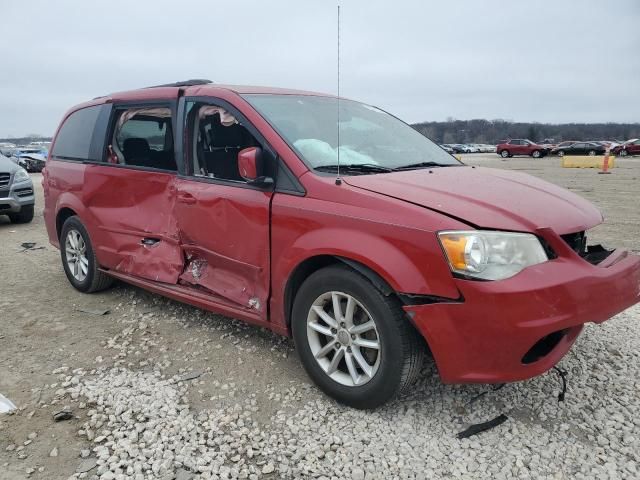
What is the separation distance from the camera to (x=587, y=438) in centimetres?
256

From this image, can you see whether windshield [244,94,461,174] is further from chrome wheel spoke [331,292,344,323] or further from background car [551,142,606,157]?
background car [551,142,606,157]

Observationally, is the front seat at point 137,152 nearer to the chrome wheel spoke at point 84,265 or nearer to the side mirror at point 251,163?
the chrome wheel spoke at point 84,265

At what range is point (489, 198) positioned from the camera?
2771mm

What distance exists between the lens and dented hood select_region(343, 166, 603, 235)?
256cm

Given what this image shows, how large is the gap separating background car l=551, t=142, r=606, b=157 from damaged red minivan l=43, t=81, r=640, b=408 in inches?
1587

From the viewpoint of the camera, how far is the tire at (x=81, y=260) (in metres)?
4.77

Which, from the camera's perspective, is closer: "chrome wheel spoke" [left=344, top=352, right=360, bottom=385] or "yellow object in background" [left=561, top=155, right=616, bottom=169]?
"chrome wheel spoke" [left=344, top=352, right=360, bottom=385]

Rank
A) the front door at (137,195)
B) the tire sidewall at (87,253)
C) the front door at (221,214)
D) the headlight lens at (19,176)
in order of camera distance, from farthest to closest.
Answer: the headlight lens at (19,176)
the tire sidewall at (87,253)
the front door at (137,195)
the front door at (221,214)

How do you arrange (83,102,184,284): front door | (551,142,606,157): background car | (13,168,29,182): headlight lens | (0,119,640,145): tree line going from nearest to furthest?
(83,102,184,284): front door < (13,168,29,182): headlight lens < (551,142,606,157): background car < (0,119,640,145): tree line

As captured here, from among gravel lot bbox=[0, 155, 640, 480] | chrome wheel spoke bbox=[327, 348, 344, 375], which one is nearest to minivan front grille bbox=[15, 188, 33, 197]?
gravel lot bbox=[0, 155, 640, 480]

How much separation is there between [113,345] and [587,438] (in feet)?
10.2

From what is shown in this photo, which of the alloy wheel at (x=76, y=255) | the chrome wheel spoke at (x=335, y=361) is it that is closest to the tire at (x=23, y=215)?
the alloy wheel at (x=76, y=255)

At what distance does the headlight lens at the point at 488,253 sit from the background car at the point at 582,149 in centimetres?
4177

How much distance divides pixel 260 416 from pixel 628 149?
41.8 m
